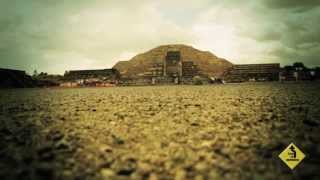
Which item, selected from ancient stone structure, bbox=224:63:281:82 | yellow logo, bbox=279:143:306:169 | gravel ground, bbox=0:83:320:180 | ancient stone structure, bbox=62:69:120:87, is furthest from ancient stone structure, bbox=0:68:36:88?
yellow logo, bbox=279:143:306:169

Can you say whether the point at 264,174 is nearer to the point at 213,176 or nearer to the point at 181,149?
the point at 213,176

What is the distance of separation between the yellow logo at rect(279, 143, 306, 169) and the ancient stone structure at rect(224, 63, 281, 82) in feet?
328

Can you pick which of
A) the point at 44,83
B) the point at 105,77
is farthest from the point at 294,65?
the point at 44,83

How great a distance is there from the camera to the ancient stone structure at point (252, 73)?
99.4 meters

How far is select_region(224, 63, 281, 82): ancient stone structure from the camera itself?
99.4 m

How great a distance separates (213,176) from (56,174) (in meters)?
1.74

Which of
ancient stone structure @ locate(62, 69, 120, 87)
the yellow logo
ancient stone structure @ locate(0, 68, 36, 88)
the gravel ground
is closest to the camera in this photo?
the gravel ground

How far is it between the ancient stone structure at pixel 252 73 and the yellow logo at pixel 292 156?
99.9 metres

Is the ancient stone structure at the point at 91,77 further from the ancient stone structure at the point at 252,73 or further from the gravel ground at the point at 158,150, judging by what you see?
the gravel ground at the point at 158,150

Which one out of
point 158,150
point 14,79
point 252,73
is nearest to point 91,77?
point 14,79

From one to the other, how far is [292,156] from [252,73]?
105179 millimetres

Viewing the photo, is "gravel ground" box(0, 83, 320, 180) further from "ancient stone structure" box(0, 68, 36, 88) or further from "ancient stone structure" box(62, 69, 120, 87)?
A: "ancient stone structure" box(62, 69, 120, 87)

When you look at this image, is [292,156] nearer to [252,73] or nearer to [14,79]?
[14,79]

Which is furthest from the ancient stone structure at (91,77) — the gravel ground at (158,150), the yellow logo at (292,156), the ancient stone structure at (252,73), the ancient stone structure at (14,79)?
the yellow logo at (292,156)
